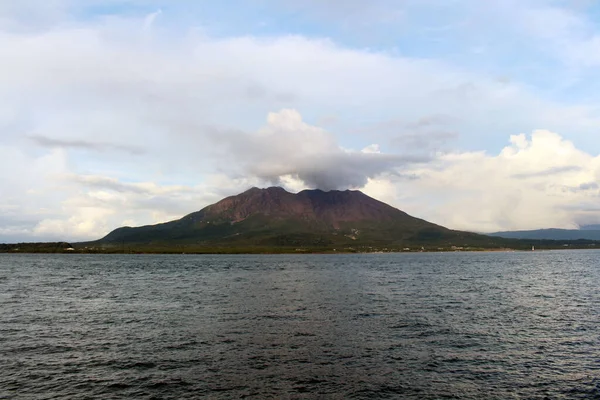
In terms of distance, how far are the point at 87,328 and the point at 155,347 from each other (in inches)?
660

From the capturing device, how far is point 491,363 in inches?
1687

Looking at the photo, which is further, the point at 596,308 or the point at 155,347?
the point at 596,308

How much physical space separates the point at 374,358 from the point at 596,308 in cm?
5541

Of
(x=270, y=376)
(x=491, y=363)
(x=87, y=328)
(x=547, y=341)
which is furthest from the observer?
(x=87, y=328)

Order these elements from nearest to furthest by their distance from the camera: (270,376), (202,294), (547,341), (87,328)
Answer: (270,376) < (547,341) < (87,328) < (202,294)

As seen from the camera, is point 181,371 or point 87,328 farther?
point 87,328

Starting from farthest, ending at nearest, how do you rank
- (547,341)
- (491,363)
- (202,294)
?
(202,294) < (547,341) < (491,363)

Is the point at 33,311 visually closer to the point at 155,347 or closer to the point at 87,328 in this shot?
the point at 87,328

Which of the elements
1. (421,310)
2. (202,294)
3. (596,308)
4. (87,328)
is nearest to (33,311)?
(87,328)

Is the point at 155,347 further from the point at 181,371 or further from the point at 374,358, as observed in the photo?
the point at 374,358

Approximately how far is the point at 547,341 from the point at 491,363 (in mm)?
14376

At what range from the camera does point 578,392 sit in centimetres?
3497

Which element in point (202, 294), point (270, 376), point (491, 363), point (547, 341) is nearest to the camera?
point (270, 376)

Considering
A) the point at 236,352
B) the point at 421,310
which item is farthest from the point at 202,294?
the point at 236,352
